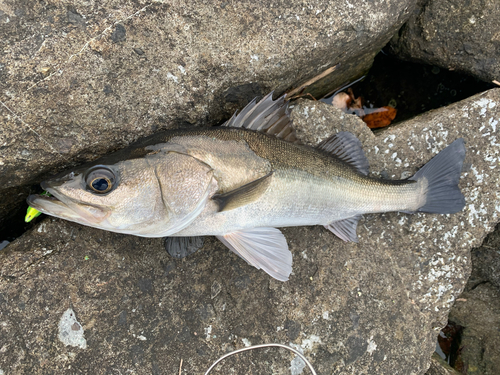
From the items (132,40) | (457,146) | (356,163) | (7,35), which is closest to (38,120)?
(7,35)

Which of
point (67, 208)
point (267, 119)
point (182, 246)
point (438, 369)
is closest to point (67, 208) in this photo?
point (67, 208)

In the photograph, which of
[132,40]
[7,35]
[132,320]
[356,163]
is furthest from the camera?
[356,163]

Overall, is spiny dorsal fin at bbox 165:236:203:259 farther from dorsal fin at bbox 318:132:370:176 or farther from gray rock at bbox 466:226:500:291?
gray rock at bbox 466:226:500:291

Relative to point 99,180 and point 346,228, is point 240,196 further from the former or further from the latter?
point 346,228

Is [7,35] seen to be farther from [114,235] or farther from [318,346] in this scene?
[318,346]

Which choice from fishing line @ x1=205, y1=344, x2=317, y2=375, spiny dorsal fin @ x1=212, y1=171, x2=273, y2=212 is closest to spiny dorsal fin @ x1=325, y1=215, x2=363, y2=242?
spiny dorsal fin @ x1=212, y1=171, x2=273, y2=212

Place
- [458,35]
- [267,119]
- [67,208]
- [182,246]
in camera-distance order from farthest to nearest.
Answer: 1. [458,35]
2. [182,246]
3. [267,119]
4. [67,208]

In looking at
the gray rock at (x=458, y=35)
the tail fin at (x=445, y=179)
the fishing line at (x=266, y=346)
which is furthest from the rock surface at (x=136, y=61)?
the fishing line at (x=266, y=346)
